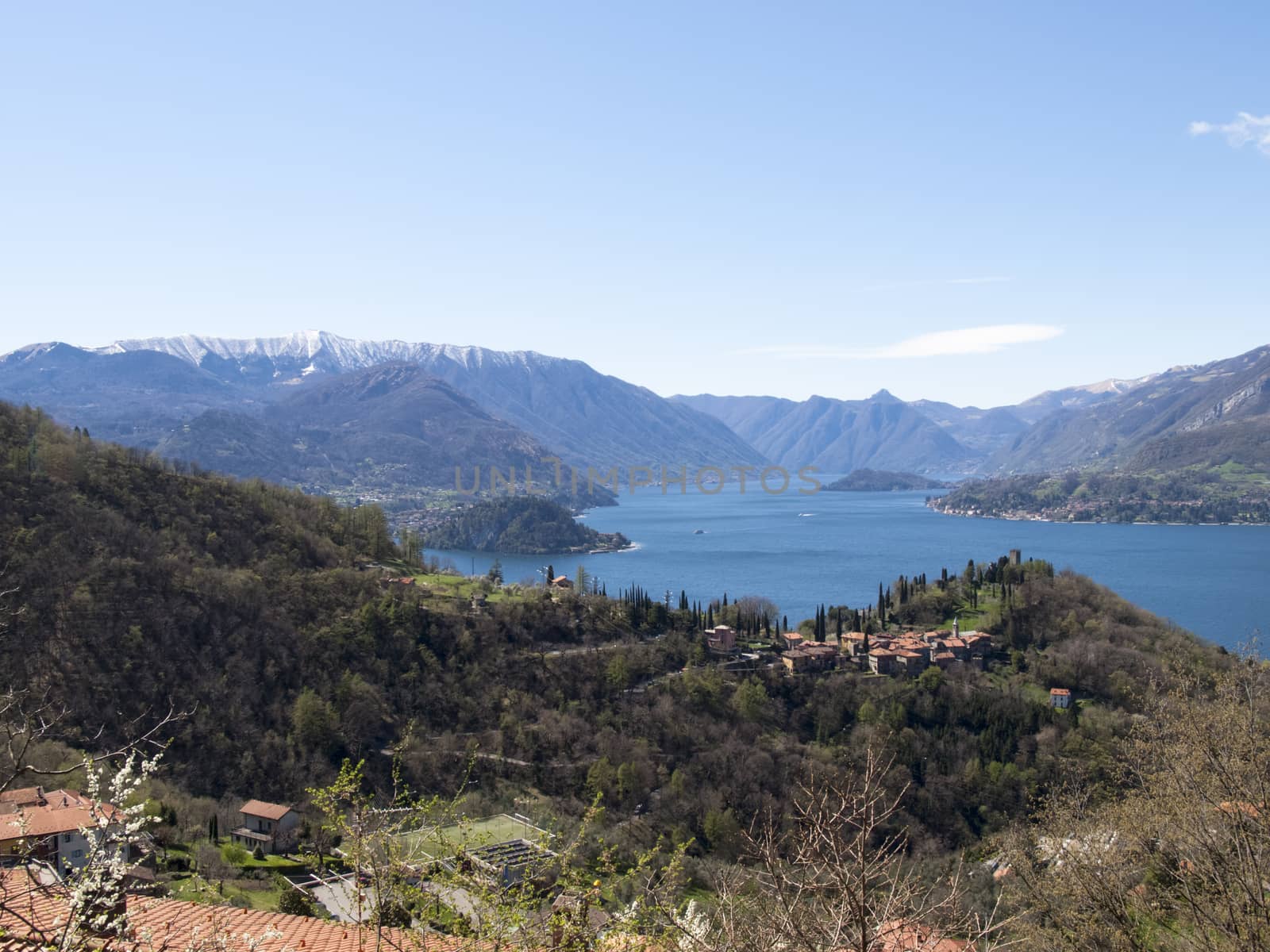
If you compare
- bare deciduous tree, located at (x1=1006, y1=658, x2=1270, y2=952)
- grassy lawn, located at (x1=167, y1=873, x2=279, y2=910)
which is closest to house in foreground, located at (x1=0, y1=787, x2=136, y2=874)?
grassy lawn, located at (x1=167, y1=873, x2=279, y2=910)

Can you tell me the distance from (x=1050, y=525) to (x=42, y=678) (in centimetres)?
17701

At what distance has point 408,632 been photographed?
51688mm

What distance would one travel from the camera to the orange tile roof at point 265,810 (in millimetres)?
31234

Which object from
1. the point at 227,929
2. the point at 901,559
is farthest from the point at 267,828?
the point at 901,559

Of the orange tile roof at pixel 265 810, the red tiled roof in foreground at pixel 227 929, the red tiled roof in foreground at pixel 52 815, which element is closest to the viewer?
the red tiled roof in foreground at pixel 227 929

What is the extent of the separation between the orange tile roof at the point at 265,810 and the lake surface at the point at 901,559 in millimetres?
55751

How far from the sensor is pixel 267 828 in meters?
31.2

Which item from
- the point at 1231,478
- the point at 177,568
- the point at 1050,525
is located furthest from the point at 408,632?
the point at 1231,478

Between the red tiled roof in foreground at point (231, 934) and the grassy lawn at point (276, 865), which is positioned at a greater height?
the red tiled roof in foreground at point (231, 934)

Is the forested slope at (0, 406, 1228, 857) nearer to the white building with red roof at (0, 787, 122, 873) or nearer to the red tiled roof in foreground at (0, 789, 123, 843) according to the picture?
the red tiled roof in foreground at (0, 789, 123, 843)

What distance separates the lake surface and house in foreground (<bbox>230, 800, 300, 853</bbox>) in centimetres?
5583

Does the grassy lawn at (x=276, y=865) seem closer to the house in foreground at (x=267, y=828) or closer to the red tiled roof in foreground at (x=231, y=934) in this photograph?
the house in foreground at (x=267, y=828)

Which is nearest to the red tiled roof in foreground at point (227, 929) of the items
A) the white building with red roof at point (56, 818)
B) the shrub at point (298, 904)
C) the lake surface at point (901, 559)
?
the shrub at point (298, 904)

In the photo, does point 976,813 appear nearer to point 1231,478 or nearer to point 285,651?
point 285,651
